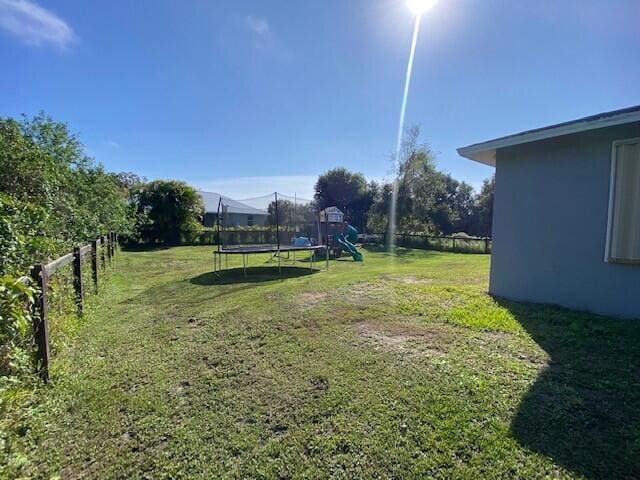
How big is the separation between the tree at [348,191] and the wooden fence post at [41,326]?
108 feet

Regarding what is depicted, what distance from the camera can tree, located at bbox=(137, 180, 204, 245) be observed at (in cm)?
2158

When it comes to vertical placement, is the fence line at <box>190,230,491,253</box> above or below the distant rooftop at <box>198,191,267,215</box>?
below

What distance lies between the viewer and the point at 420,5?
20.8 feet

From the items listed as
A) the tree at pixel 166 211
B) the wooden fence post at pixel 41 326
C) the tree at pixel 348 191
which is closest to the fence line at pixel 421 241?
the tree at pixel 166 211

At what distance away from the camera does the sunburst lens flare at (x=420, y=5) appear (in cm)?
624

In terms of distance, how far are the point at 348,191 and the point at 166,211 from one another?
1982 centimetres

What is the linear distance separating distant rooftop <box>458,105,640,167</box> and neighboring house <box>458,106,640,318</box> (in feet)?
0.04

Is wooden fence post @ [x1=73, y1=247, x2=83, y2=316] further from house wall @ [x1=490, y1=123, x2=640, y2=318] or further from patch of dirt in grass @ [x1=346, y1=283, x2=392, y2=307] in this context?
house wall @ [x1=490, y1=123, x2=640, y2=318]

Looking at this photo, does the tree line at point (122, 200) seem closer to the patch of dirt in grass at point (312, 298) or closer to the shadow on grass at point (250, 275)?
the shadow on grass at point (250, 275)

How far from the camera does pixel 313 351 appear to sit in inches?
138

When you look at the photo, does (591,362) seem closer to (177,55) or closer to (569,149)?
(569,149)

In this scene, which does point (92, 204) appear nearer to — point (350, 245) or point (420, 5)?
point (350, 245)

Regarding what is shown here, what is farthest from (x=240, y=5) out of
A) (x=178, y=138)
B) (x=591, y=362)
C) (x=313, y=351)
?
(x=178, y=138)

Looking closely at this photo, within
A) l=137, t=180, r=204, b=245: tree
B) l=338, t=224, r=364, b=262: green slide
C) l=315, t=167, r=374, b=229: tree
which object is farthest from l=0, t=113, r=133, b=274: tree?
l=315, t=167, r=374, b=229: tree
